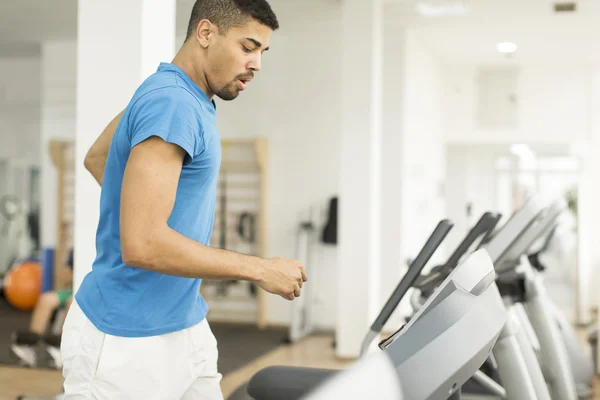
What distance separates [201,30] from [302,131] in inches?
222

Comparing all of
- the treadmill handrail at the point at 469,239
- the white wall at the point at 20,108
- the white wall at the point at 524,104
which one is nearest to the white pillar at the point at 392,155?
the white wall at the point at 524,104

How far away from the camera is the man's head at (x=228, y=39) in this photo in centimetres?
139

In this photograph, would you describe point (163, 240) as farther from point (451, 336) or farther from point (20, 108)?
point (20, 108)

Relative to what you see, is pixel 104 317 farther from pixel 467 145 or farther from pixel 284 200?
pixel 467 145

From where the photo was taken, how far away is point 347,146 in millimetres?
5637

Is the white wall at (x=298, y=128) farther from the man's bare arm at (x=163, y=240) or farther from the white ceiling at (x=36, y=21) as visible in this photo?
the man's bare arm at (x=163, y=240)

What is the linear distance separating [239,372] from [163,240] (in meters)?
3.96

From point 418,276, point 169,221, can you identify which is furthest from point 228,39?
point 418,276

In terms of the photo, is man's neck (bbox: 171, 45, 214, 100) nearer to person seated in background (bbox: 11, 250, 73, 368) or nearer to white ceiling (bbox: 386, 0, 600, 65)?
person seated in background (bbox: 11, 250, 73, 368)

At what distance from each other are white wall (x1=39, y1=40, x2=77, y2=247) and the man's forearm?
7003 mm

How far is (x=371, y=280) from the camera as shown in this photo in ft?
18.5

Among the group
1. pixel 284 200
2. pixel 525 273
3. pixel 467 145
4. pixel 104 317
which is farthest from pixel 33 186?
pixel 104 317

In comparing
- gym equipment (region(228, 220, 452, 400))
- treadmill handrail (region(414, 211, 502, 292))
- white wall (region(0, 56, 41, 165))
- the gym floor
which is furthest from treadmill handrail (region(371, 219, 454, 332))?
white wall (region(0, 56, 41, 165))

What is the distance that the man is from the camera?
1.22 meters
